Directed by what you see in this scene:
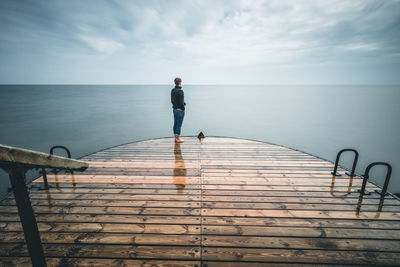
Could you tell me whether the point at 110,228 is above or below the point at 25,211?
below

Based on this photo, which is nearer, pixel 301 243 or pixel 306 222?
pixel 301 243

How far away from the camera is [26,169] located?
1352 mm

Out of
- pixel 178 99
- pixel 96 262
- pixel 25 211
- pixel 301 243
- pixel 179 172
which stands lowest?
pixel 96 262

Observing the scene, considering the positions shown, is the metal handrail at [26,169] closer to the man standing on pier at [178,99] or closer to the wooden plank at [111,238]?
the wooden plank at [111,238]

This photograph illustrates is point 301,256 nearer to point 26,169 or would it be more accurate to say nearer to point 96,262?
point 96,262

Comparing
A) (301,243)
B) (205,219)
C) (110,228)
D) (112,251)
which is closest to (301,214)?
(301,243)

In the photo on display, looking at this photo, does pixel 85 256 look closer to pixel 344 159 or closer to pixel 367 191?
pixel 367 191

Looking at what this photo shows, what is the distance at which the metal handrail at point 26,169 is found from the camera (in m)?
1.18

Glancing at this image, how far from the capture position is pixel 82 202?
3.34 metres

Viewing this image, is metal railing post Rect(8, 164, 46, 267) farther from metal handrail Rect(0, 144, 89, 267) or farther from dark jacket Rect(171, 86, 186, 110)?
dark jacket Rect(171, 86, 186, 110)

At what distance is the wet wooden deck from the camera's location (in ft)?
7.66

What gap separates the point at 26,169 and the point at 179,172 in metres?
3.37

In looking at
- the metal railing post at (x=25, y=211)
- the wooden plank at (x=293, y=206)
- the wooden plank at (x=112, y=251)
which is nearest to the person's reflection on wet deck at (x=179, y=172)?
the wooden plank at (x=293, y=206)

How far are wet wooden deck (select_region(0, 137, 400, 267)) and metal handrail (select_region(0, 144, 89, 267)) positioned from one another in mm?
1040
